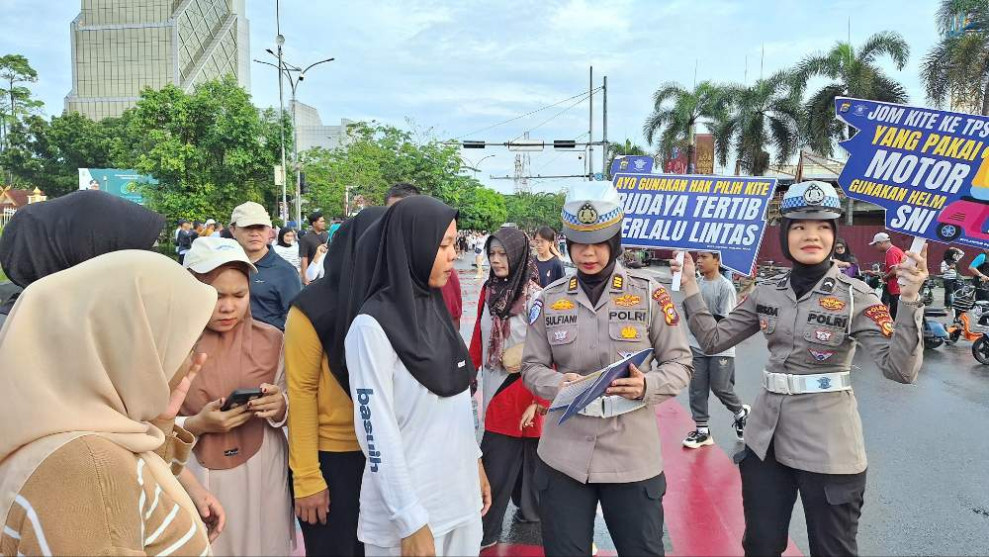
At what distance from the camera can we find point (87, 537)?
46.7 inches

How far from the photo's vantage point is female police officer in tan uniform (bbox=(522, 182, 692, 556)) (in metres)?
2.43

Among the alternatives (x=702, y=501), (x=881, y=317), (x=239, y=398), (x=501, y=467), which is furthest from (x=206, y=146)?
(x=881, y=317)

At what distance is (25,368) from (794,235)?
2646 mm

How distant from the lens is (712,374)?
5035mm

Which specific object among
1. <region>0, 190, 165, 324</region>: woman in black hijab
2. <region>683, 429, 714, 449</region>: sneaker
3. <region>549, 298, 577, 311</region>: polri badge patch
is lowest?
<region>683, 429, 714, 449</region>: sneaker

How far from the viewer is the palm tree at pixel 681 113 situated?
2930 centimetres

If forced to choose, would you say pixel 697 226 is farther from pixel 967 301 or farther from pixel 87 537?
pixel 967 301

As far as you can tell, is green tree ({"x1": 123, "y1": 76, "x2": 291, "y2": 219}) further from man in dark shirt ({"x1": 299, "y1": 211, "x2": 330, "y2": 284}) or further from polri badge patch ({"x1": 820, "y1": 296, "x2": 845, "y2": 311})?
polri badge patch ({"x1": 820, "y1": 296, "x2": 845, "y2": 311})

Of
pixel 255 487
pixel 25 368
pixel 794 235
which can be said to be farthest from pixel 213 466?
pixel 794 235

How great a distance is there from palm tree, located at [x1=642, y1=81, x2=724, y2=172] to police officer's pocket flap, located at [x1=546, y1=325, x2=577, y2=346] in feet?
95.7

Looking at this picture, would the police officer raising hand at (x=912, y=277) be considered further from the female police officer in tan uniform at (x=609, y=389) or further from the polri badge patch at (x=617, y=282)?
the polri badge patch at (x=617, y=282)

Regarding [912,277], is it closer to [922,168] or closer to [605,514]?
[922,168]

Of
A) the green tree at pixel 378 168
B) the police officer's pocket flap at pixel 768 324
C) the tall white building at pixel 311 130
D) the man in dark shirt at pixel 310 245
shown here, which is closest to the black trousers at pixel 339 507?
the police officer's pocket flap at pixel 768 324

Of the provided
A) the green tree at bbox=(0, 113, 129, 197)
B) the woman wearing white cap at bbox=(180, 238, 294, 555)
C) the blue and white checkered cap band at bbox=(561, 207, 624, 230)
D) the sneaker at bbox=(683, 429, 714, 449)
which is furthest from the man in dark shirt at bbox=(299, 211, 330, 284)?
the green tree at bbox=(0, 113, 129, 197)
